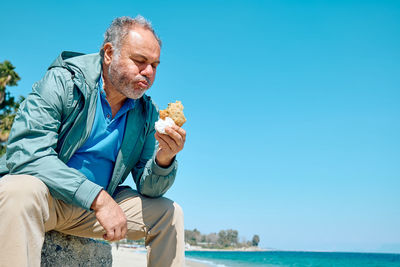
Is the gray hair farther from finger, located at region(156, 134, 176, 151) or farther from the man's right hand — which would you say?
the man's right hand

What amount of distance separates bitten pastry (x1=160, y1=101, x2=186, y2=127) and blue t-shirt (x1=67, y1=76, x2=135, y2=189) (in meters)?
0.36

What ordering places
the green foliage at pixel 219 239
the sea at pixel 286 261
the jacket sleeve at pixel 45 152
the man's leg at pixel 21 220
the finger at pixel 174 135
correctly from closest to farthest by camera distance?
1. the man's leg at pixel 21 220
2. the jacket sleeve at pixel 45 152
3. the finger at pixel 174 135
4. the sea at pixel 286 261
5. the green foliage at pixel 219 239

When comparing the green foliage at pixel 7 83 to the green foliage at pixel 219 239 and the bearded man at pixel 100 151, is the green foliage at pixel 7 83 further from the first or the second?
the green foliage at pixel 219 239

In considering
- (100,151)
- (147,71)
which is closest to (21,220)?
(100,151)

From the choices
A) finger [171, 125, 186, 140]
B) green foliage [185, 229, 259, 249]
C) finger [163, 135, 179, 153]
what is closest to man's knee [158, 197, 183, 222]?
finger [163, 135, 179, 153]

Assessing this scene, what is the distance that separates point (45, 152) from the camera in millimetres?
2092

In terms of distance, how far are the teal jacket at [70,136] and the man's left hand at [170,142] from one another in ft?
0.28

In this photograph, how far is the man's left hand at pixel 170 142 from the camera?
2.38 meters

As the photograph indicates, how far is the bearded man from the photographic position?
6.72 ft

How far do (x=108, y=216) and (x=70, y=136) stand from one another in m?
0.66

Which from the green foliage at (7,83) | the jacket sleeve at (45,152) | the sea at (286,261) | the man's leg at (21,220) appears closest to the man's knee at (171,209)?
the jacket sleeve at (45,152)

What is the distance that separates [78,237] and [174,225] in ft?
2.80

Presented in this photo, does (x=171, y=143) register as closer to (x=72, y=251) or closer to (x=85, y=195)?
(x=85, y=195)

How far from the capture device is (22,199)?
1.81 meters
